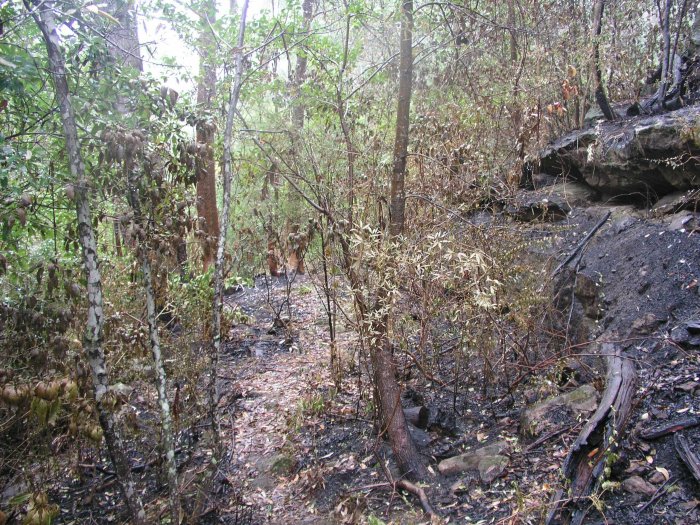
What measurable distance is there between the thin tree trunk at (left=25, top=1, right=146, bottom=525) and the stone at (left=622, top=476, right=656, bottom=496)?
3.21m

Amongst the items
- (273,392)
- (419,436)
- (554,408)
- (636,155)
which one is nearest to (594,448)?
(554,408)

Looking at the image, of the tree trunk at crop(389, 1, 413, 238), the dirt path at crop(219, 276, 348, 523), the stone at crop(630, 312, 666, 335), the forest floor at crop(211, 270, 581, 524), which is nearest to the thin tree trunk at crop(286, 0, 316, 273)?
the tree trunk at crop(389, 1, 413, 238)

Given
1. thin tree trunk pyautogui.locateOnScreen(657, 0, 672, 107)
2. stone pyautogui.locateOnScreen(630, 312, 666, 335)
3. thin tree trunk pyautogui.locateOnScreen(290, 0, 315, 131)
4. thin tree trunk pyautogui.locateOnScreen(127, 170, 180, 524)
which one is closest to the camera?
thin tree trunk pyautogui.locateOnScreen(127, 170, 180, 524)

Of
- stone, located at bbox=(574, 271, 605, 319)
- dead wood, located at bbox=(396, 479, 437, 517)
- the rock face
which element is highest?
the rock face

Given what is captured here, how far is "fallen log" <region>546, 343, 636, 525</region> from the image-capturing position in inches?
122

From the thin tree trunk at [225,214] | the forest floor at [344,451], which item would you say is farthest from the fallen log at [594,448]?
the thin tree trunk at [225,214]

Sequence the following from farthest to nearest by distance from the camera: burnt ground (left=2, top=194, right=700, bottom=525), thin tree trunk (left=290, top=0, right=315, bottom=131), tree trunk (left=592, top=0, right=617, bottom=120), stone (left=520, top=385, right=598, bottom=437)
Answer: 1. tree trunk (left=592, top=0, right=617, bottom=120)
2. thin tree trunk (left=290, top=0, right=315, bottom=131)
3. stone (left=520, top=385, right=598, bottom=437)
4. burnt ground (left=2, top=194, right=700, bottom=525)

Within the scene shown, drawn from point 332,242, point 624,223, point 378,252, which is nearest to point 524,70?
point 624,223

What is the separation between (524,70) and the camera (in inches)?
255

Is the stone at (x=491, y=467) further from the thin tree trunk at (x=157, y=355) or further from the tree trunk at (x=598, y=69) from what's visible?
the tree trunk at (x=598, y=69)

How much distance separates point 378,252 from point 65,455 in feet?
11.3

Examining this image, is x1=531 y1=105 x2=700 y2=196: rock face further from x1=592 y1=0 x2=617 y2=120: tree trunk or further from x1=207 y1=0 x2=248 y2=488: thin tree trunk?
x1=207 y1=0 x2=248 y2=488: thin tree trunk

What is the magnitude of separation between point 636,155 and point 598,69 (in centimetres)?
149

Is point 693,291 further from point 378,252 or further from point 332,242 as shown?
point 332,242
